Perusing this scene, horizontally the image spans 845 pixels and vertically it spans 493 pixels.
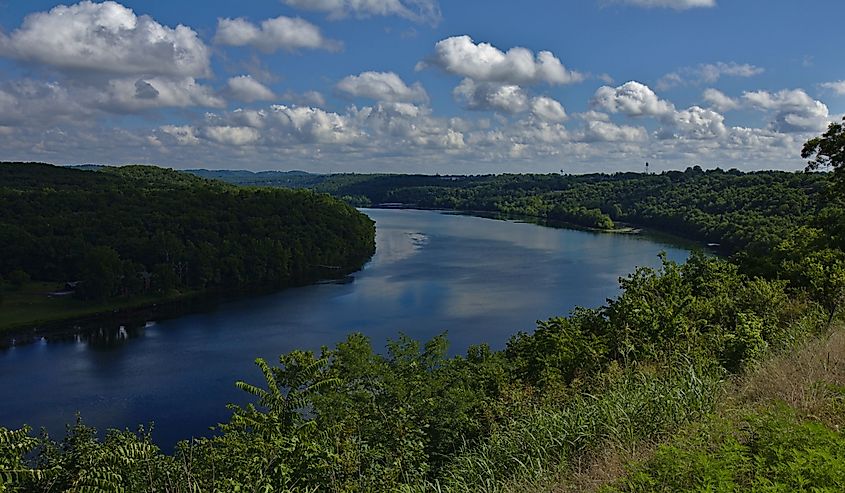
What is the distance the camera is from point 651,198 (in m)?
99.1

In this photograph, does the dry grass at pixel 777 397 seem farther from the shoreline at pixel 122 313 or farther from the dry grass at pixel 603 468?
the shoreline at pixel 122 313

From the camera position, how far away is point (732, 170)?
11394 centimetres

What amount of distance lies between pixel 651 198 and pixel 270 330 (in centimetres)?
8017

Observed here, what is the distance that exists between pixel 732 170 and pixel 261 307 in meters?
101

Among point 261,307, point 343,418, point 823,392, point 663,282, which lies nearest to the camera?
point 823,392

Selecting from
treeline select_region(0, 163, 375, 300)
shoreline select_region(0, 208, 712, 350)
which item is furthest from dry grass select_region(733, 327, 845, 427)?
treeline select_region(0, 163, 375, 300)

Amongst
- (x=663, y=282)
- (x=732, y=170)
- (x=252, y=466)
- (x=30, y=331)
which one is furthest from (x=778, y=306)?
(x=732, y=170)

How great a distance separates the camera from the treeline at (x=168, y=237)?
156 ft

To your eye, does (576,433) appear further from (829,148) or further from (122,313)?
(122,313)

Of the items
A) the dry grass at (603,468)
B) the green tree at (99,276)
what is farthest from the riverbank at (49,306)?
the dry grass at (603,468)

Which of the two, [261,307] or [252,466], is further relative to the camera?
[261,307]

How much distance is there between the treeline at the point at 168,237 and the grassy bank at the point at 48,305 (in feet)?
2.81

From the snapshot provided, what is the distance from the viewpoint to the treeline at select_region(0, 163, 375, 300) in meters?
47.5

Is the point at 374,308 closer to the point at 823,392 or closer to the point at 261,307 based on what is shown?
the point at 261,307
